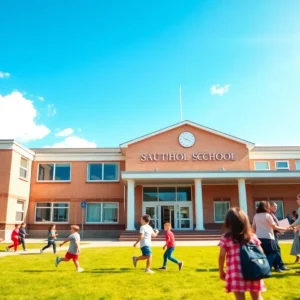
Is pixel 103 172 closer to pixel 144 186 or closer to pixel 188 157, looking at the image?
pixel 144 186

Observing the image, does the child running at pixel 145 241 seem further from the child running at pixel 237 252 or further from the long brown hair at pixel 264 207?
the child running at pixel 237 252

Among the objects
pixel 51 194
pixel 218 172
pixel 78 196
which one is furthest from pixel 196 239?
pixel 51 194

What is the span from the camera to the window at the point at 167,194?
27422mm

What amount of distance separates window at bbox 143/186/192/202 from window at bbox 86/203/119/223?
2.84 metres

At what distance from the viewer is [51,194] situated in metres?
28.1

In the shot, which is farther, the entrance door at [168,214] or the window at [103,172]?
the window at [103,172]

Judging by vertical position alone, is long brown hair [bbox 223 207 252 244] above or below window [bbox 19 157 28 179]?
below

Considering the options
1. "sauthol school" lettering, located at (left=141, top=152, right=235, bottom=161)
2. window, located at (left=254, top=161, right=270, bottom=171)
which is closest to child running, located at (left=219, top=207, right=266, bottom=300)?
"sauthol school" lettering, located at (left=141, top=152, right=235, bottom=161)

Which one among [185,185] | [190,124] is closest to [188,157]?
[185,185]

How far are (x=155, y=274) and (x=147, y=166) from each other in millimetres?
18754

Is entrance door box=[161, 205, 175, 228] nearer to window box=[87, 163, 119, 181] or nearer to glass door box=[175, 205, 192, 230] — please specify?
glass door box=[175, 205, 192, 230]

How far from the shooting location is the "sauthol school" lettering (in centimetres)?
2716

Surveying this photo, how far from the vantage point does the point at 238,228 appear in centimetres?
384

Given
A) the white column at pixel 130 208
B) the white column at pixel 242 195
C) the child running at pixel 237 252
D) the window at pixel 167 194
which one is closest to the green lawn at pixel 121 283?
the child running at pixel 237 252
